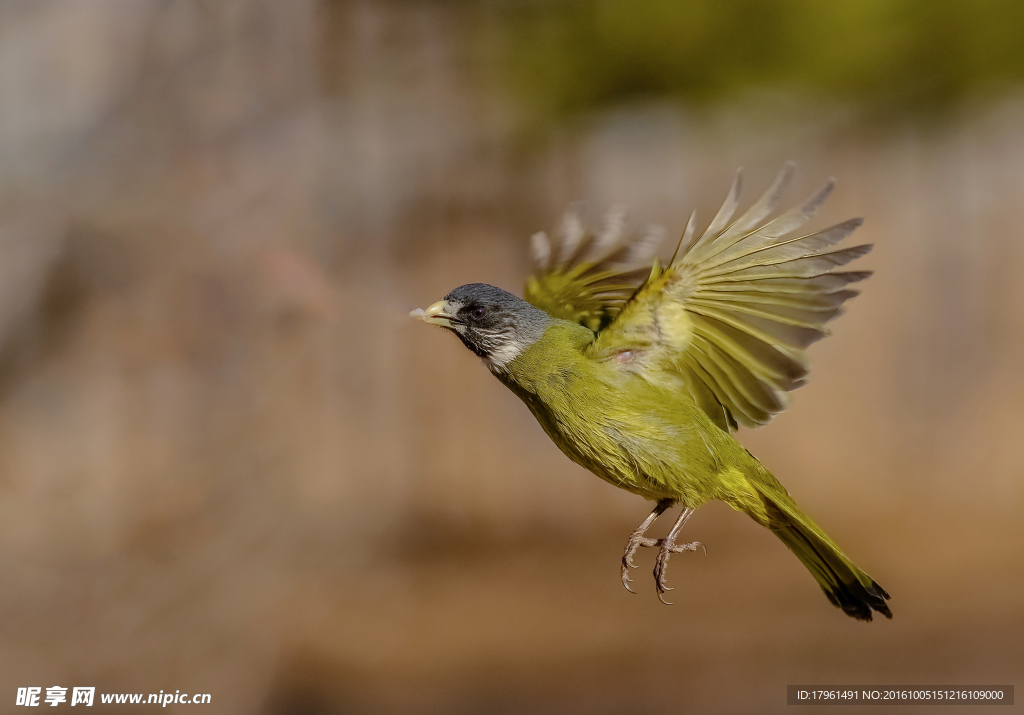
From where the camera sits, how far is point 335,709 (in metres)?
4.43

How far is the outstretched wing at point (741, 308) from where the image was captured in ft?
5.91

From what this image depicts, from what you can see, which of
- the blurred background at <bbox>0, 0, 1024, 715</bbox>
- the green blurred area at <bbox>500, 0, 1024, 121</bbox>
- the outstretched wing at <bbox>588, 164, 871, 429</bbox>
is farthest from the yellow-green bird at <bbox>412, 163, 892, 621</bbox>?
the green blurred area at <bbox>500, 0, 1024, 121</bbox>

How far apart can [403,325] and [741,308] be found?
10.7ft

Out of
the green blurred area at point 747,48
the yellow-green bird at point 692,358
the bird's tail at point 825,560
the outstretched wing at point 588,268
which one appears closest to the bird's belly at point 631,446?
the yellow-green bird at point 692,358

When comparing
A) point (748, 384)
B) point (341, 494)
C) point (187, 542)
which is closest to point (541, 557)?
point (341, 494)

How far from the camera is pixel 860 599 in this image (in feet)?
7.62

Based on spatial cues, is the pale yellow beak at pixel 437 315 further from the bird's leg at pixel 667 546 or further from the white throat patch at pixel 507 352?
the bird's leg at pixel 667 546

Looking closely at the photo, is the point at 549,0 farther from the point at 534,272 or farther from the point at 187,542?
the point at 187,542

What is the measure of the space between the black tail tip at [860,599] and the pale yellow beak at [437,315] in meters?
1.28

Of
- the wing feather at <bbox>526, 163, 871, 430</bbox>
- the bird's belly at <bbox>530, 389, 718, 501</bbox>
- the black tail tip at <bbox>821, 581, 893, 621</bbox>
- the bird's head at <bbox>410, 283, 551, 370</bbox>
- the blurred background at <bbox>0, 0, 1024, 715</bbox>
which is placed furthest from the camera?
the blurred background at <bbox>0, 0, 1024, 715</bbox>

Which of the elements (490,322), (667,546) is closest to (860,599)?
(667,546)

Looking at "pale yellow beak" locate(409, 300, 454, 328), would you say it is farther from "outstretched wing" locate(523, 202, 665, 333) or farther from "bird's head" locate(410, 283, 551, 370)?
"outstretched wing" locate(523, 202, 665, 333)

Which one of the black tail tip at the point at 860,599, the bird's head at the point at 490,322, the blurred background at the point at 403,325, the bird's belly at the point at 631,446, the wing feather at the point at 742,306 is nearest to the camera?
the wing feather at the point at 742,306

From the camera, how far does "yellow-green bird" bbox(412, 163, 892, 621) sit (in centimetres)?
184
